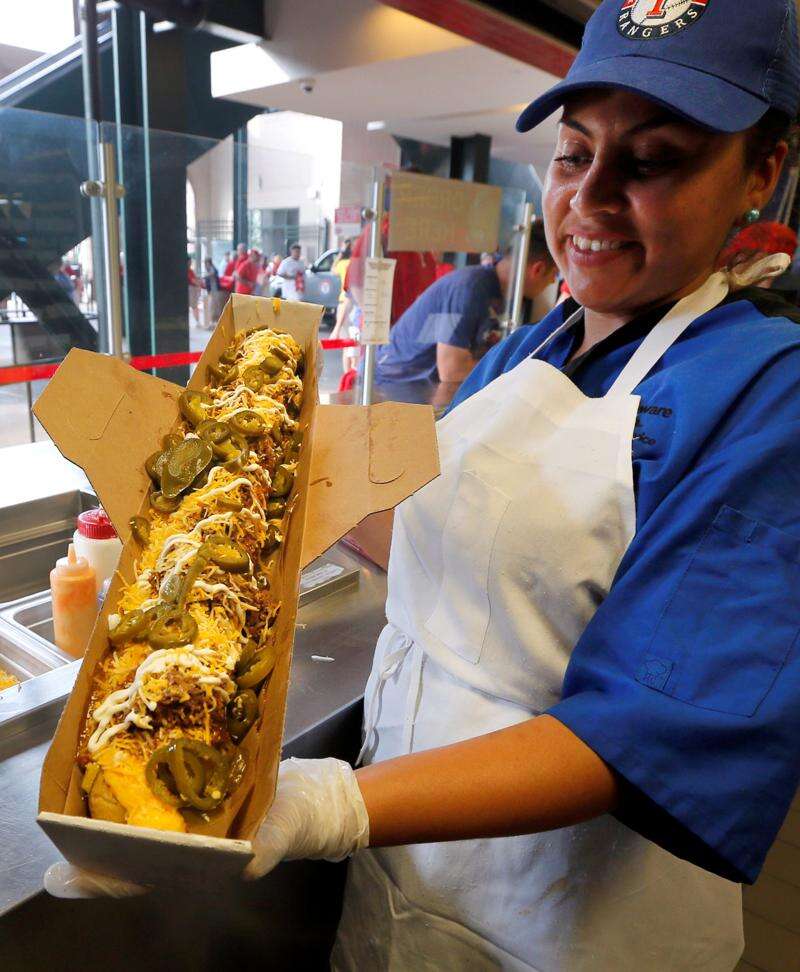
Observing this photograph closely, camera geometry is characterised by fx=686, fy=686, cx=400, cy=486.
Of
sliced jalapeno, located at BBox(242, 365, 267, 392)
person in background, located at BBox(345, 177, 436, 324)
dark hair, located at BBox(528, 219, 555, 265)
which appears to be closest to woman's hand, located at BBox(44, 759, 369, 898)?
sliced jalapeno, located at BBox(242, 365, 267, 392)

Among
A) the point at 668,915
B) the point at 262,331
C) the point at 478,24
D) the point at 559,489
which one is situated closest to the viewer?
the point at 559,489

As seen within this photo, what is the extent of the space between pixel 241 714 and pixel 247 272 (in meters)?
4.74

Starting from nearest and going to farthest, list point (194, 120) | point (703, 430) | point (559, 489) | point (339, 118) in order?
point (703, 430)
point (559, 489)
point (194, 120)
point (339, 118)

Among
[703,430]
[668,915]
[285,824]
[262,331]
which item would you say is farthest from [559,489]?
[262,331]

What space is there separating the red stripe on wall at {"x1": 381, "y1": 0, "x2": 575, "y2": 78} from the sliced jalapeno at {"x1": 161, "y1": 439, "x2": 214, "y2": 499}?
6.61ft

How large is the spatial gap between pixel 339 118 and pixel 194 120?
17.6ft

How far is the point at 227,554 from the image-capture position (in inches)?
46.0

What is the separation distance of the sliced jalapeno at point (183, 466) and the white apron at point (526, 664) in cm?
45

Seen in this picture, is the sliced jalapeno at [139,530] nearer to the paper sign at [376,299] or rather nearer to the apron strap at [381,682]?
the apron strap at [381,682]

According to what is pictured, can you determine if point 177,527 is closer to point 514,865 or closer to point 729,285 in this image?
point 514,865

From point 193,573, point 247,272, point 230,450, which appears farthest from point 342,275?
point 193,573

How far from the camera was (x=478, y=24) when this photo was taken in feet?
→ 9.61

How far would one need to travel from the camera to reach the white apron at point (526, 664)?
1.19 metres

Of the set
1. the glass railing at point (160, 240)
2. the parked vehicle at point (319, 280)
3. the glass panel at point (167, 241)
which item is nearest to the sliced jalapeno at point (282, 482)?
the glass railing at point (160, 240)
